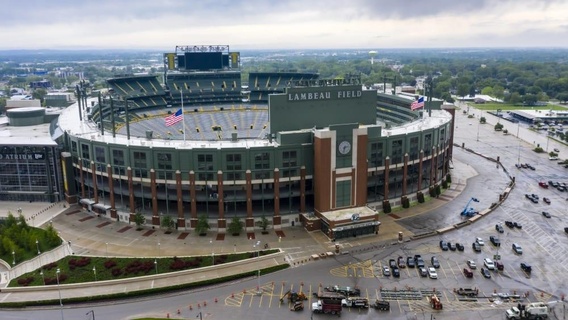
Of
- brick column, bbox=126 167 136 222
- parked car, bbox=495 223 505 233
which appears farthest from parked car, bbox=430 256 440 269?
brick column, bbox=126 167 136 222

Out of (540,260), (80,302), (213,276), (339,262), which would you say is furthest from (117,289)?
(540,260)

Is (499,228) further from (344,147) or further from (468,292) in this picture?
(344,147)

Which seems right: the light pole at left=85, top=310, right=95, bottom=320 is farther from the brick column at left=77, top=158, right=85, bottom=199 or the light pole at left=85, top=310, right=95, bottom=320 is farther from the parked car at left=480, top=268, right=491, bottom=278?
the parked car at left=480, top=268, right=491, bottom=278

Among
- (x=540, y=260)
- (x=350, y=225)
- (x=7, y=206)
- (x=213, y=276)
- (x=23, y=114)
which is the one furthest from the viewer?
(x=23, y=114)

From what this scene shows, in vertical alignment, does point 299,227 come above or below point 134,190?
below

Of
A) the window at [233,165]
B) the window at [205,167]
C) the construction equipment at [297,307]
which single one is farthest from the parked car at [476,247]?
the window at [205,167]

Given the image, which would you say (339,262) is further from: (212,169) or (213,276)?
(212,169)

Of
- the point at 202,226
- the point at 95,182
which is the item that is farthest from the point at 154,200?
the point at 95,182
